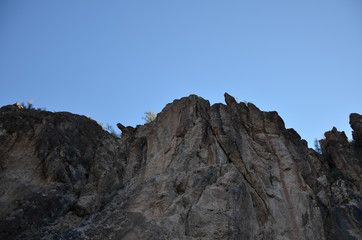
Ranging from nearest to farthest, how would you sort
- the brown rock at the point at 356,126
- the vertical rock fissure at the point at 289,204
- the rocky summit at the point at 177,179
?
the rocky summit at the point at 177,179
the vertical rock fissure at the point at 289,204
the brown rock at the point at 356,126

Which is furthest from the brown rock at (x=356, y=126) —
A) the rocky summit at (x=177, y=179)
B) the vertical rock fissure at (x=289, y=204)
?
the vertical rock fissure at (x=289, y=204)

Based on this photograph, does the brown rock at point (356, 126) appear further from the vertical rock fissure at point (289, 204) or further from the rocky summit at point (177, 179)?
the vertical rock fissure at point (289, 204)

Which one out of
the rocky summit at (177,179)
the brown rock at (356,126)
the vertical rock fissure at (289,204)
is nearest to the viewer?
the rocky summit at (177,179)

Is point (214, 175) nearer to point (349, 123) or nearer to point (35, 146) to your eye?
point (35, 146)

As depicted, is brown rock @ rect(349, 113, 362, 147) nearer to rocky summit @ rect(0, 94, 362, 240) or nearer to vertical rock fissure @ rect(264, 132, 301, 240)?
rocky summit @ rect(0, 94, 362, 240)

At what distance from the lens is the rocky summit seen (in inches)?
599

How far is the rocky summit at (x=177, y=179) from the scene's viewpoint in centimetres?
1521

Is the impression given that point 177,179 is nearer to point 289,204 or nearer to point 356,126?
point 289,204

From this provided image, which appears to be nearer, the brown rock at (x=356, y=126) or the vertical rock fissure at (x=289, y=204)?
the vertical rock fissure at (x=289, y=204)

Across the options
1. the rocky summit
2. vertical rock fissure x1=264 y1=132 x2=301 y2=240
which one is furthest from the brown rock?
vertical rock fissure x1=264 y1=132 x2=301 y2=240

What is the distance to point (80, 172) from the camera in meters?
20.4

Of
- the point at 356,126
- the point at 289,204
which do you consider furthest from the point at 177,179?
the point at 356,126

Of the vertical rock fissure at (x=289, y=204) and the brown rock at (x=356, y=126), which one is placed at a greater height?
the brown rock at (x=356, y=126)

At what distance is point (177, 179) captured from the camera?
55.6 feet
